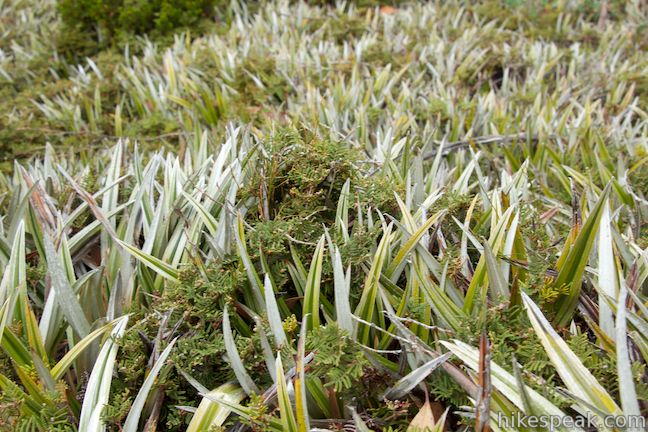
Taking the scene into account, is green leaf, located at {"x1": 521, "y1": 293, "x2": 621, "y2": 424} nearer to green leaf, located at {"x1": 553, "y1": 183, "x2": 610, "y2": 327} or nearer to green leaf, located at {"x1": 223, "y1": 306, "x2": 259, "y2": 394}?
green leaf, located at {"x1": 553, "y1": 183, "x2": 610, "y2": 327}

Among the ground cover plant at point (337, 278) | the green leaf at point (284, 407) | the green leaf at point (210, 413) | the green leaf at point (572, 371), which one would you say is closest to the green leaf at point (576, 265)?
the ground cover plant at point (337, 278)

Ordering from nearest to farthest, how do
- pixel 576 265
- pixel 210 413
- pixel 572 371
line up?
pixel 572 371, pixel 210 413, pixel 576 265

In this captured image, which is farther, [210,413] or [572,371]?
[210,413]

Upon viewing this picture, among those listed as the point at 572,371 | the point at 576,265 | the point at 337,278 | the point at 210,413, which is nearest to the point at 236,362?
the point at 210,413

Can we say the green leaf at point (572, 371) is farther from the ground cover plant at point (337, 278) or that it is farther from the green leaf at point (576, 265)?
the green leaf at point (576, 265)

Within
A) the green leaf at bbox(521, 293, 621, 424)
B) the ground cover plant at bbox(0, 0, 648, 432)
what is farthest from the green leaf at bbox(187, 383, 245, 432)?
the green leaf at bbox(521, 293, 621, 424)

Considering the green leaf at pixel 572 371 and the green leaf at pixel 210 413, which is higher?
the green leaf at pixel 572 371

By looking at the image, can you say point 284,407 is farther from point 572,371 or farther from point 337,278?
point 572,371

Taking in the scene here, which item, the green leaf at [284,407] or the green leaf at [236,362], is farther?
the green leaf at [236,362]

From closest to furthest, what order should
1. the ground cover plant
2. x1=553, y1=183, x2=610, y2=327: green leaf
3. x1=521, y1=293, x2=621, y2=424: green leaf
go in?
x1=521, y1=293, x2=621, y2=424: green leaf → the ground cover plant → x1=553, y1=183, x2=610, y2=327: green leaf

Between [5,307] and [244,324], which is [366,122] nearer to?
[244,324]

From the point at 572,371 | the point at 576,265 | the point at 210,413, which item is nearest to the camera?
the point at 572,371

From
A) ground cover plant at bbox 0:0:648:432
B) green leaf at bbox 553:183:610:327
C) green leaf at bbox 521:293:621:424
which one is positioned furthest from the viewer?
green leaf at bbox 553:183:610:327
